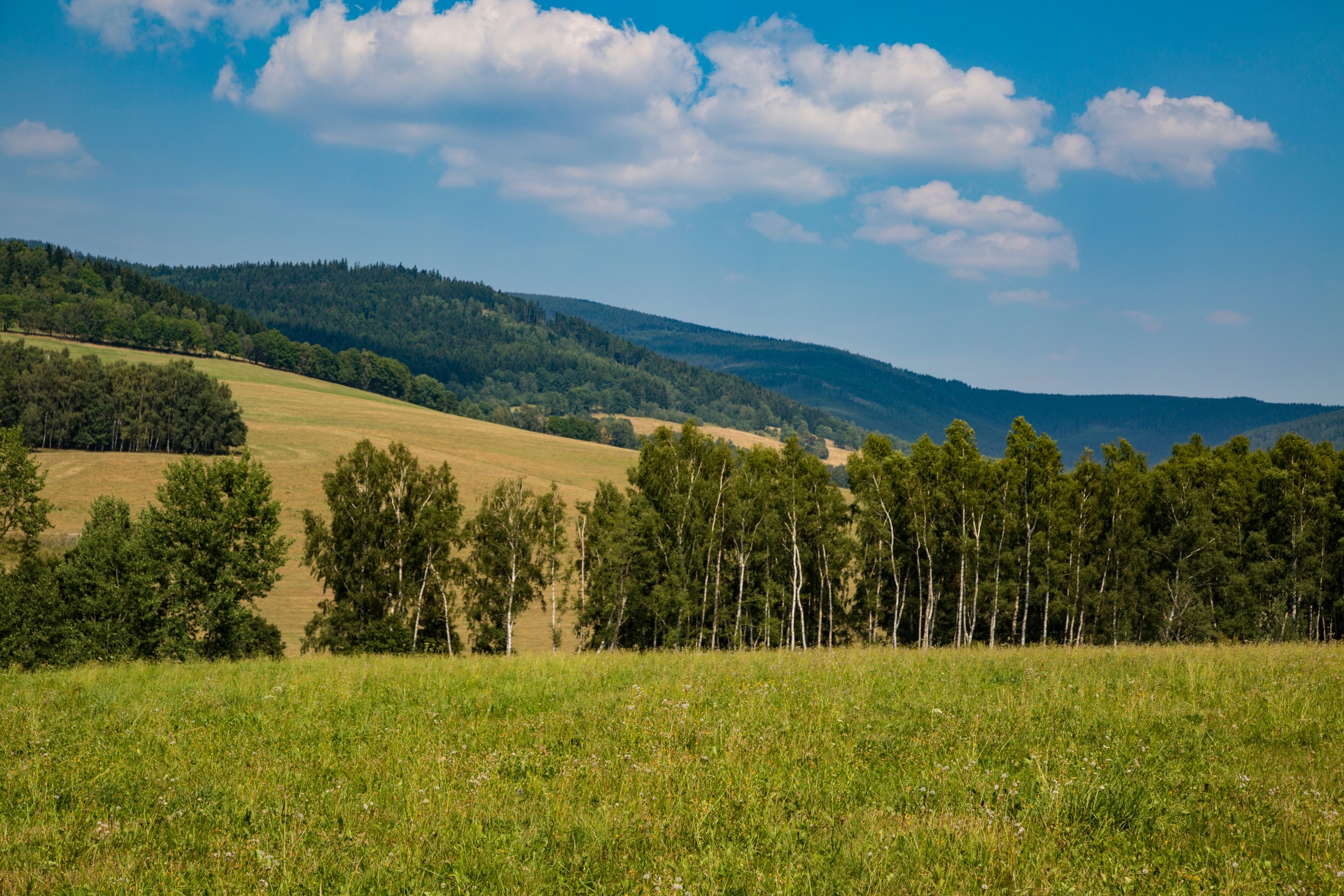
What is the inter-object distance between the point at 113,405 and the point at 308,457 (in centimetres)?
3117

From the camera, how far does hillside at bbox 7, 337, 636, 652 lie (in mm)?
82562

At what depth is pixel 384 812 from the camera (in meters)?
7.49

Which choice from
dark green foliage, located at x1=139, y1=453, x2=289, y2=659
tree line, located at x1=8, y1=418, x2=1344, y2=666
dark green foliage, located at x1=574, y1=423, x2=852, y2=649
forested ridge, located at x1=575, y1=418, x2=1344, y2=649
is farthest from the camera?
forested ridge, located at x1=575, y1=418, x2=1344, y2=649

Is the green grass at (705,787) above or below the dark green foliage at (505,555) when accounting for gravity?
above

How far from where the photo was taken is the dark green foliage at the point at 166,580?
41281 millimetres

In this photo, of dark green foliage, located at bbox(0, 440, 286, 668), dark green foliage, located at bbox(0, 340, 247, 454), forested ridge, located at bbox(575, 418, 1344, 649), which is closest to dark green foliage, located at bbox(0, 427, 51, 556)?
dark green foliage, located at bbox(0, 440, 286, 668)

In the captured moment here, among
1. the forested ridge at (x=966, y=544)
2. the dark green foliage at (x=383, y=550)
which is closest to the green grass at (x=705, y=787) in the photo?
the dark green foliage at (x=383, y=550)

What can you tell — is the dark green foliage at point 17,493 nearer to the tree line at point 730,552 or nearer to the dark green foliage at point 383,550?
the tree line at point 730,552

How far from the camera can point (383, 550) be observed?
1841 inches

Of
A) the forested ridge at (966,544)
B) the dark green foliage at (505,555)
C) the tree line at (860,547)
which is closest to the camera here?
the dark green foliage at (505,555)

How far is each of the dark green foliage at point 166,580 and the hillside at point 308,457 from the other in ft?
64.4

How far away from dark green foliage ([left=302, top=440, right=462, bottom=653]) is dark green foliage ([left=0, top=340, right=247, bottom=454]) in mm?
89230

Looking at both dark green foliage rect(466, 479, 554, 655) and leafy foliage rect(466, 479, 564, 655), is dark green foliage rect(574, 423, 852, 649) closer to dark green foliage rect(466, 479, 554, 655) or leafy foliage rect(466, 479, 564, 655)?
leafy foliage rect(466, 479, 564, 655)

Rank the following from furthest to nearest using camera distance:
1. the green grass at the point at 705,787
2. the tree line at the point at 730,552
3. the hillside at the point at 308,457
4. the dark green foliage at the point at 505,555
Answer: the hillside at the point at 308,457, the dark green foliage at the point at 505,555, the tree line at the point at 730,552, the green grass at the point at 705,787
